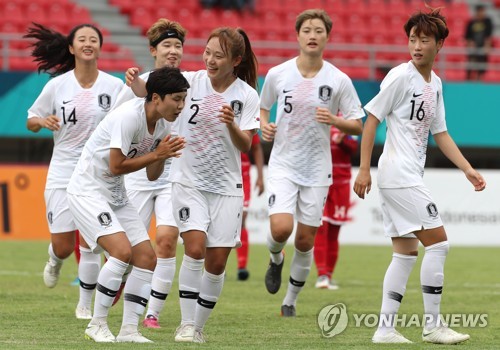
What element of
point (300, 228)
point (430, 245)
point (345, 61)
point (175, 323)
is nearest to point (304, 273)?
point (300, 228)

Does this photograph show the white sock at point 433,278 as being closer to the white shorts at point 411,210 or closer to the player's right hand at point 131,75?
the white shorts at point 411,210

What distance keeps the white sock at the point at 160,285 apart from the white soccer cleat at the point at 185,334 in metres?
0.80

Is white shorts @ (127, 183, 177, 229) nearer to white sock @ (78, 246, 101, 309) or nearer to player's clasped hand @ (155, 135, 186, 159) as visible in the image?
white sock @ (78, 246, 101, 309)

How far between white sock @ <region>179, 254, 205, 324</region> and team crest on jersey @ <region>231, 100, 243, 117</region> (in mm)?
1090

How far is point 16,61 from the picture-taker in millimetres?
Result: 21484

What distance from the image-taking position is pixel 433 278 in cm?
770

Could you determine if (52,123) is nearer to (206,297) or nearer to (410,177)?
(206,297)

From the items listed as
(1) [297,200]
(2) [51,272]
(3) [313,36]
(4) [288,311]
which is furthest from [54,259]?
(3) [313,36]

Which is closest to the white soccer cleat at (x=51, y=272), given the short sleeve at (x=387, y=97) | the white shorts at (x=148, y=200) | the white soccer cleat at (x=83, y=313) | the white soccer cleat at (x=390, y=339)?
the white soccer cleat at (x=83, y=313)

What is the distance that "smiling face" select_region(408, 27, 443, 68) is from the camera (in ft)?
25.2

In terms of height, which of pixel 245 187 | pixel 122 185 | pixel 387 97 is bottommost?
pixel 245 187

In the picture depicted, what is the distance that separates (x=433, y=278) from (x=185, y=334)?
5.84 ft

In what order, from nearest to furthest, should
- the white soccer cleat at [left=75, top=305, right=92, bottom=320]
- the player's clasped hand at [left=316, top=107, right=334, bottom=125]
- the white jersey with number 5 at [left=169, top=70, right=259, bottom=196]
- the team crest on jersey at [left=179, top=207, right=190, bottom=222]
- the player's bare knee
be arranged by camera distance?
the team crest on jersey at [left=179, top=207, right=190, bottom=222], the white jersey with number 5 at [left=169, top=70, right=259, bottom=196], the player's clasped hand at [left=316, top=107, right=334, bottom=125], the player's bare knee, the white soccer cleat at [left=75, top=305, right=92, bottom=320]

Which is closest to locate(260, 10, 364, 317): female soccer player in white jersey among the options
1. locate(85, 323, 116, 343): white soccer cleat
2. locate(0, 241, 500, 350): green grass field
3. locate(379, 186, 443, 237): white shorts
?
locate(0, 241, 500, 350): green grass field
